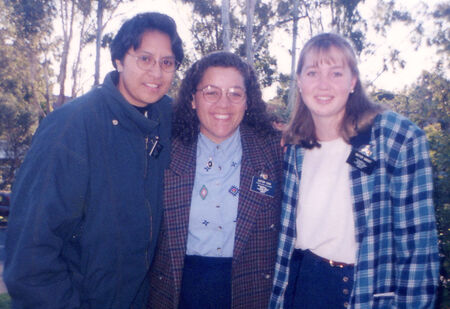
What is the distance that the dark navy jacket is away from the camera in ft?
5.79

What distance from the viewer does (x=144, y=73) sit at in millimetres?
2268

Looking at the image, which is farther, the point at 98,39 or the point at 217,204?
the point at 98,39

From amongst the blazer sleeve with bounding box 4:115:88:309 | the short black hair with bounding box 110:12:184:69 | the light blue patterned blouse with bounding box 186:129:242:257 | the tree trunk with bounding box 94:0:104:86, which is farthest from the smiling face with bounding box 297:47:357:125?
the tree trunk with bounding box 94:0:104:86

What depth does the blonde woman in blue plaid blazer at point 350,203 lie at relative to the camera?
1.93 m

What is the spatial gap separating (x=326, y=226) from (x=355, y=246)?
190 mm

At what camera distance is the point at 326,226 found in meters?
2.23

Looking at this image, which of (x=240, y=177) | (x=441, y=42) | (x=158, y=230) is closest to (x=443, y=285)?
(x=240, y=177)

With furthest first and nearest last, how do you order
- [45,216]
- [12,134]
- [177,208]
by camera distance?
[12,134] < [177,208] < [45,216]

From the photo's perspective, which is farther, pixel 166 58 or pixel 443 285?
pixel 443 285

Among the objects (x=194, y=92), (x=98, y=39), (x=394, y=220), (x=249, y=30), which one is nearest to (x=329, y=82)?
(x=394, y=220)

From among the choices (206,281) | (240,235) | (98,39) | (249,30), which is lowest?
(206,281)

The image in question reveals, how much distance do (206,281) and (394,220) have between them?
1.18 metres

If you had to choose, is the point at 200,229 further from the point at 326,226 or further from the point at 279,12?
the point at 279,12

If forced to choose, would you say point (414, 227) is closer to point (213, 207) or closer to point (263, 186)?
point (263, 186)
